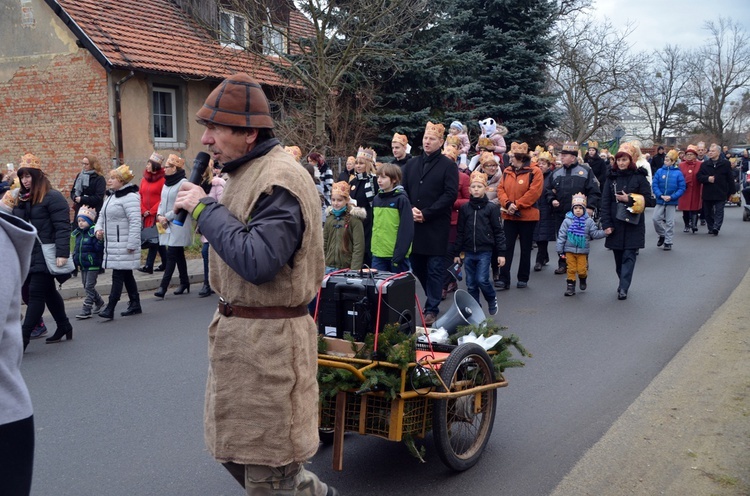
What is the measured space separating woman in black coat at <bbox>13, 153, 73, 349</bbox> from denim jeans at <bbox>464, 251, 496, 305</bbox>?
15.3ft

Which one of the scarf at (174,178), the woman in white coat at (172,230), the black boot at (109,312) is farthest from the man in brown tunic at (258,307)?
the scarf at (174,178)

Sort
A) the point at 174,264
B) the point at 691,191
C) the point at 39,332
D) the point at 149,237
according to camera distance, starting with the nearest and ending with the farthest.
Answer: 1. the point at 39,332
2. the point at 174,264
3. the point at 149,237
4. the point at 691,191

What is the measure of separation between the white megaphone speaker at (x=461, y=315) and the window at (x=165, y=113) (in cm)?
1560

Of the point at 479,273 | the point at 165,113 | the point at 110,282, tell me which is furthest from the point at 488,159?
the point at 165,113

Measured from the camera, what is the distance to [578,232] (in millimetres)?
10664

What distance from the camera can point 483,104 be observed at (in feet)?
77.4

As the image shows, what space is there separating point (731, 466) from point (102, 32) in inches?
686

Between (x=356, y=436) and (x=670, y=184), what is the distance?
12005 mm

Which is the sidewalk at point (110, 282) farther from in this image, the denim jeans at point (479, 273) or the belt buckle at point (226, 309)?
the belt buckle at point (226, 309)

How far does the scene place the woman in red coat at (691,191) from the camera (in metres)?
17.3

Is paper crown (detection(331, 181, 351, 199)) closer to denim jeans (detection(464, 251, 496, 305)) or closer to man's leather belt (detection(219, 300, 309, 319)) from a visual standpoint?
denim jeans (detection(464, 251, 496, 305))

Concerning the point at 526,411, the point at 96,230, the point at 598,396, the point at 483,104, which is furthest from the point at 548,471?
the point at 483,104

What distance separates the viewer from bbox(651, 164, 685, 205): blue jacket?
1506 cm

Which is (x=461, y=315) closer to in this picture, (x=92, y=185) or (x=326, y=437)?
(x=326, y=437)
